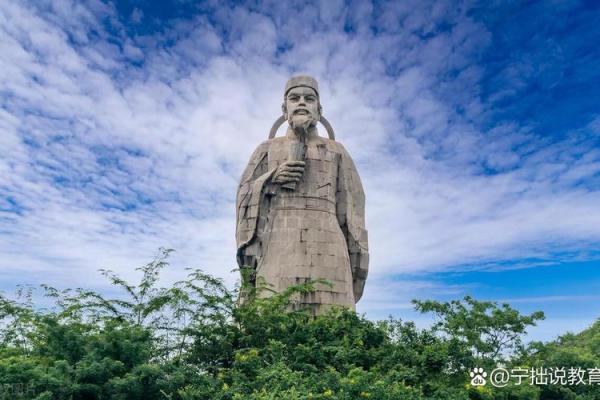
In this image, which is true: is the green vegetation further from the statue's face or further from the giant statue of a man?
the statue's face

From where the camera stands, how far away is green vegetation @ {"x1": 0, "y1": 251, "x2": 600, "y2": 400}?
834 cm

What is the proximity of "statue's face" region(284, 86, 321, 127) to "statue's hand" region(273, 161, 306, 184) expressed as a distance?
1.18m

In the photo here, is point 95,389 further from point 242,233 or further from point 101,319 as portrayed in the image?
point 242,233

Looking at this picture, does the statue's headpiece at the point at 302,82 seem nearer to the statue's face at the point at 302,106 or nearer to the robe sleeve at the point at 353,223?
the statue's face at the point at 302,106

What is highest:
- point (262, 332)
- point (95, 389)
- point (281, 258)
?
point (281, 258)

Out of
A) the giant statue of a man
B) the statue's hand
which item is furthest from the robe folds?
the statue's hand

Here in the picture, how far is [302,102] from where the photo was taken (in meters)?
14.9

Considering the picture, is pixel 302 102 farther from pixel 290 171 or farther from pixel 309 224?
pixel 309 224

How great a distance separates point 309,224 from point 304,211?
1.27ft

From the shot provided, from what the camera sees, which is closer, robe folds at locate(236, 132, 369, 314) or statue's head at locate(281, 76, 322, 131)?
robe folds at locate(236, 132, 369, 314)

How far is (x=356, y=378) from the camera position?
26.5ft

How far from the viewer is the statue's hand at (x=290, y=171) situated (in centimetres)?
1432

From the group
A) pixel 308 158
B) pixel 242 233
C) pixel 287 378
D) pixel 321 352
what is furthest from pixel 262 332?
pixel 308 158

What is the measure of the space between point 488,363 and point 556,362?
1953 mm
